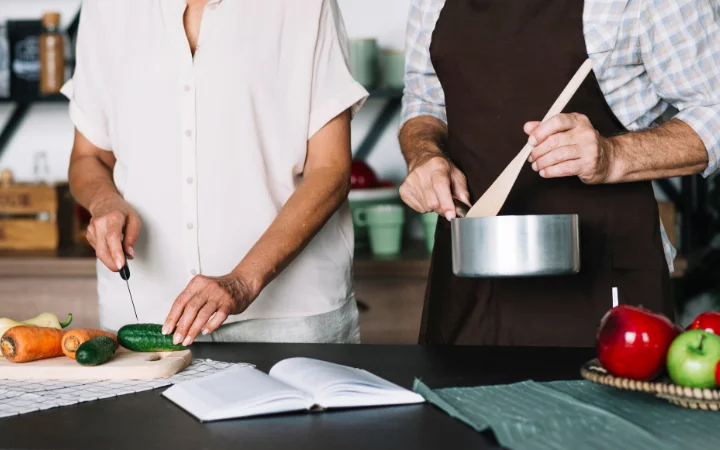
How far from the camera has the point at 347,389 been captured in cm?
121

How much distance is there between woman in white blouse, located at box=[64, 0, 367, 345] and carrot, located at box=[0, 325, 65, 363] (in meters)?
0.32

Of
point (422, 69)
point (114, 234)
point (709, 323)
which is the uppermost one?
point (422, 69)

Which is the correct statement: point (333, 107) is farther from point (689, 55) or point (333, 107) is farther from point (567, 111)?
point (689, 55)

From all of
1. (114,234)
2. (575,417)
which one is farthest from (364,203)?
(575,417)

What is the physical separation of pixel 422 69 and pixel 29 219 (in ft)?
6.06

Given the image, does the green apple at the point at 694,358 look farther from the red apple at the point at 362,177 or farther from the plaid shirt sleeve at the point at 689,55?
the red apple at the point at 362,177

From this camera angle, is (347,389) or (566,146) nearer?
(347,389)

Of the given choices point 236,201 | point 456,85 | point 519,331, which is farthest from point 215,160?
point 519,331

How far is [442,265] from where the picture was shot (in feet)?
6.18

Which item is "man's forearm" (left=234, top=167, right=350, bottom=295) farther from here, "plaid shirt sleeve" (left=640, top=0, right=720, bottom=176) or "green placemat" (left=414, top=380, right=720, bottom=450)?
"plaid shirt sleeve" (left=640, top=0, right=720, bottom=176)

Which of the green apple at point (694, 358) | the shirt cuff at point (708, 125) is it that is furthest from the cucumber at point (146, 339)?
the shirt cuff at point (708, 125)

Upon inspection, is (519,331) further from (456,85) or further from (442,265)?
(456,85)

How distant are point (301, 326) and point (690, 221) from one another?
1.69 meters

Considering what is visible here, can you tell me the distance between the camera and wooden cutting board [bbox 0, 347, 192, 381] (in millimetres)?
1380
